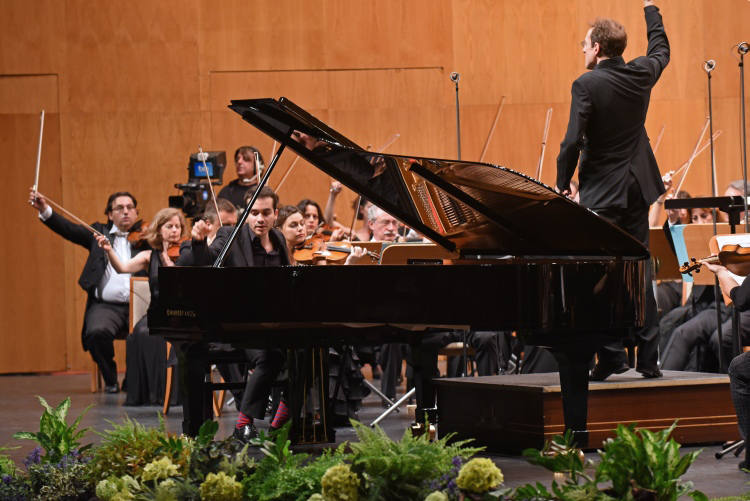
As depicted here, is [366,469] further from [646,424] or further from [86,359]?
[86,359]

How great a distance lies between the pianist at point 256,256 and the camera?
15.4 feet

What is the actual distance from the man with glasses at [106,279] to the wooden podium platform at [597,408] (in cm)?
302

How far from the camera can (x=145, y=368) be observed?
6.24m

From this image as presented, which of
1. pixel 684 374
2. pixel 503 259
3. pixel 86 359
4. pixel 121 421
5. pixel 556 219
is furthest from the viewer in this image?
pixel 86 359

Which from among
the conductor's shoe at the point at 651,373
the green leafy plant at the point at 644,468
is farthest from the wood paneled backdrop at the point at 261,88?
the green leafy plant at the point at 644,468

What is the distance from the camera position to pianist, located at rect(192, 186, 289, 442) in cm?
469

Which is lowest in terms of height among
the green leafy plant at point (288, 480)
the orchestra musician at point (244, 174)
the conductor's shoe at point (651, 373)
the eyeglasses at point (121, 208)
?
the green leafy plant at point (288, 480)

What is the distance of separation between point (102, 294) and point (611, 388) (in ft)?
12.3

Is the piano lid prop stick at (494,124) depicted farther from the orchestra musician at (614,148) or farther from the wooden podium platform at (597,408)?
the wooden podium platform at (597,408)

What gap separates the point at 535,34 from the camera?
841cm

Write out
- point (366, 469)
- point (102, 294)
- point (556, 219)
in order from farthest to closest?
1. point (102, 294)
2. point (556, 219)
3. point (366, 469)

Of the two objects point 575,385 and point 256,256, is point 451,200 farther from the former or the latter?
point 256,256

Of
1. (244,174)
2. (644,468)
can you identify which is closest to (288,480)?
(644,468)

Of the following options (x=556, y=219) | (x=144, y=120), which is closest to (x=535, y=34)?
(x=144, y=120)
